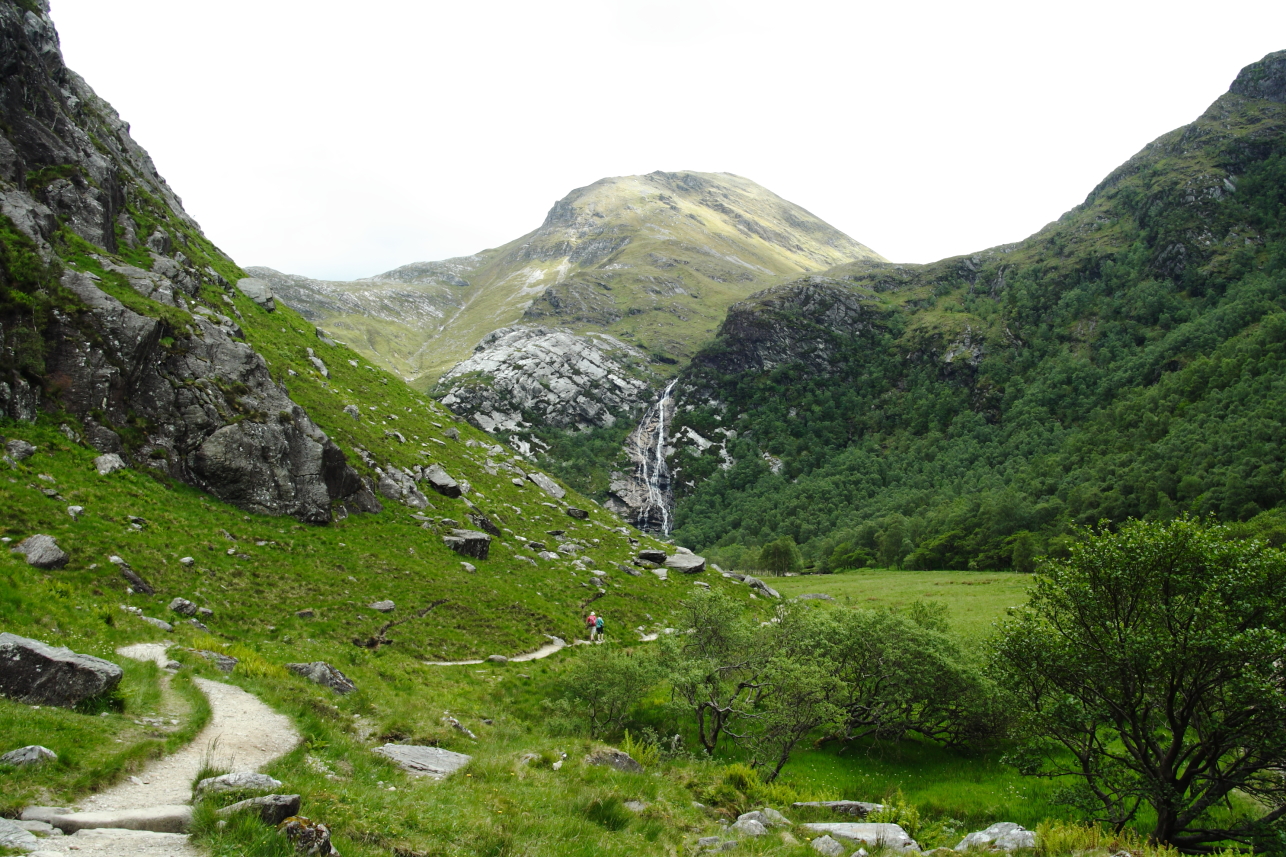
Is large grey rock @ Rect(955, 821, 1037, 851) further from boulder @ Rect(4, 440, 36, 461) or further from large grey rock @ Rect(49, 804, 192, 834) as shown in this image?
boulder @ Rect(4, 440, 36, 461)

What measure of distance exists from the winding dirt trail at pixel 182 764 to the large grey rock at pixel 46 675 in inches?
93.8

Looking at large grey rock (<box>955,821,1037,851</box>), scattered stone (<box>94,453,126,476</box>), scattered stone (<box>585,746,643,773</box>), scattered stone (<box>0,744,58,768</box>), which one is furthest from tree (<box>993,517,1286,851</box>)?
scattered stone (<box>94,453,126,476</box>)

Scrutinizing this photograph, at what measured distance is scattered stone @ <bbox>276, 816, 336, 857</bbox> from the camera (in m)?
7.79

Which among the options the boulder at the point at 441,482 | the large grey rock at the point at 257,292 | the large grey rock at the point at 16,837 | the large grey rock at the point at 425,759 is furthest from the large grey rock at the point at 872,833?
the large grey rock at the point at 257,292

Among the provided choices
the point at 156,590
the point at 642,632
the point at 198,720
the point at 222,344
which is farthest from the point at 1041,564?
the point at 222,344

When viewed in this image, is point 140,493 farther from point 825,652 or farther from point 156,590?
point 825,652

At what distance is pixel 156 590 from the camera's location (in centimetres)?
2306

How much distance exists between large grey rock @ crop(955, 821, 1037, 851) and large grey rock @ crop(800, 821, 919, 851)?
3.77 feet

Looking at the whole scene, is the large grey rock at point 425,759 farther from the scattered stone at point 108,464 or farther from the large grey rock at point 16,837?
the scattered stone at point 108,464

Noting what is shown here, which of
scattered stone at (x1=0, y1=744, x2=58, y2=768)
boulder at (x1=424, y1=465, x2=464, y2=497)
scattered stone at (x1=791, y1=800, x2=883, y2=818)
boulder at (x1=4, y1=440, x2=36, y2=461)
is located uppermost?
boulder at (x1=4, y1=440, x2=36, y2=461)

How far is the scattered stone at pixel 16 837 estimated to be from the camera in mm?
6348

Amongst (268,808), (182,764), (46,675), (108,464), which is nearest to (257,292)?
(108,464)

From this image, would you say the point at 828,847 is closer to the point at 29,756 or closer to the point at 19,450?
the point at 29,756

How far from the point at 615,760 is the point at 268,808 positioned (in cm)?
1113
